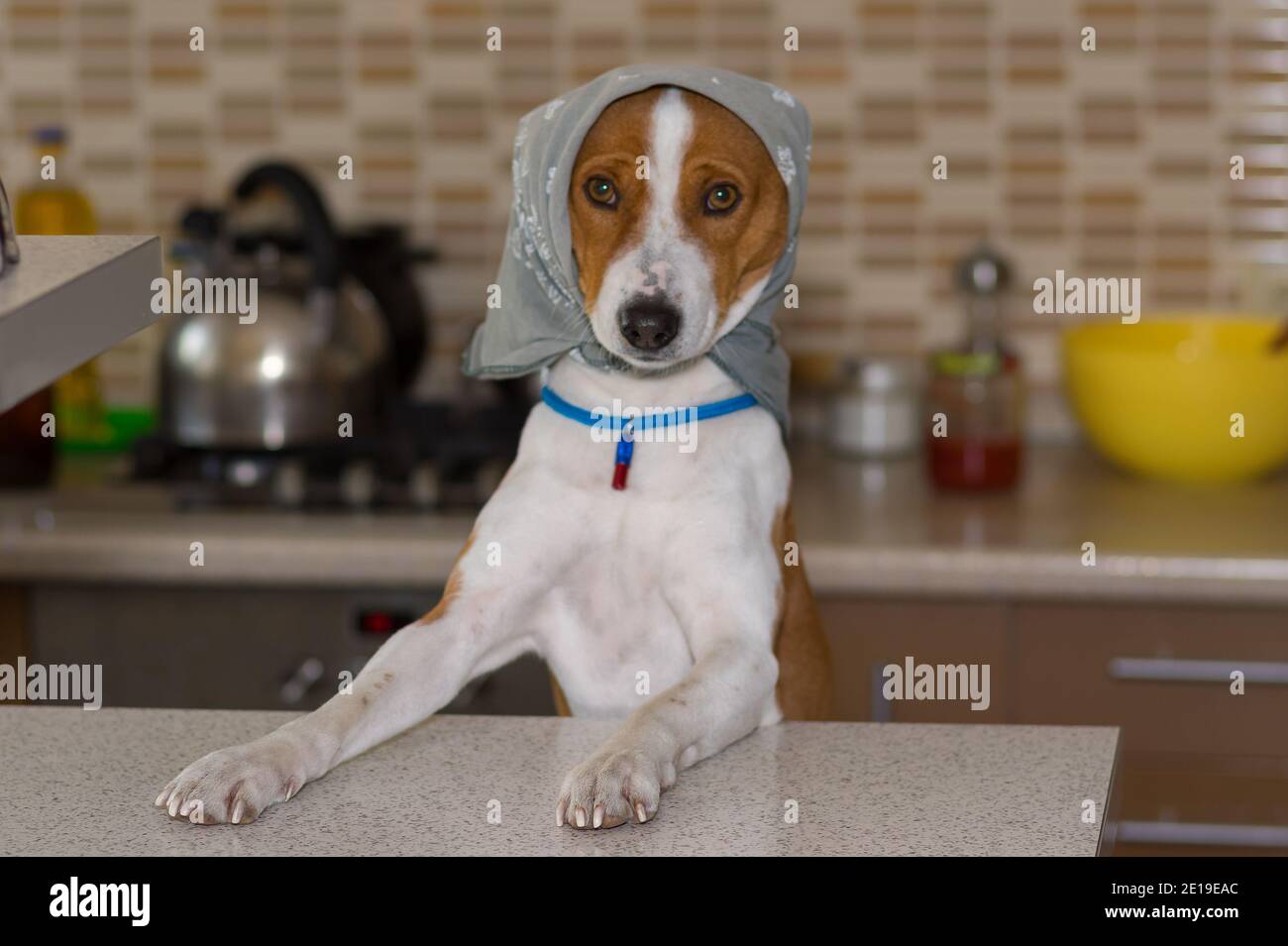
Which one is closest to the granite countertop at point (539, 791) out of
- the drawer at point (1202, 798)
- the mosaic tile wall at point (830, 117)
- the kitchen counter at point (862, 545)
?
the kitchen counter at point (862, 545)

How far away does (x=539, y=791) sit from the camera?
108 cm

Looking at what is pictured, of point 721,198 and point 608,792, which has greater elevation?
point 721,198

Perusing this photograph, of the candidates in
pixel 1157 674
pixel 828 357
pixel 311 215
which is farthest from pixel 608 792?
pixel 828 357

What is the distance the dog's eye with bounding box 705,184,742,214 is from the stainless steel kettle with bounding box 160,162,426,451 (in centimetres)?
110

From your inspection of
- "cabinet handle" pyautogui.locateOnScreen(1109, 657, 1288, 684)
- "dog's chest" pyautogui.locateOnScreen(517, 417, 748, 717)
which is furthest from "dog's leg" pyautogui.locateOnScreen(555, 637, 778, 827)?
"cabinet handle" pyautogui.locateOnScreen(1109, 657, 1288, 684)

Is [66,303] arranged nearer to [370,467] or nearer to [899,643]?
[899,643]

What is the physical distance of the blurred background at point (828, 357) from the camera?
2.13 metres

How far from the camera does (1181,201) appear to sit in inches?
107

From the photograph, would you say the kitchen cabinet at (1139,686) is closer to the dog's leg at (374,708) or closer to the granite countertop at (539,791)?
the dog's leg at (374,708)

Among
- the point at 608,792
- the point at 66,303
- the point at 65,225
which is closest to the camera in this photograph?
the point at 66,303

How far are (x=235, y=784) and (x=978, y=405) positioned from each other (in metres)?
1.66

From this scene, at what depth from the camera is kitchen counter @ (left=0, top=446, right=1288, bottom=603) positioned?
6.82 feet
